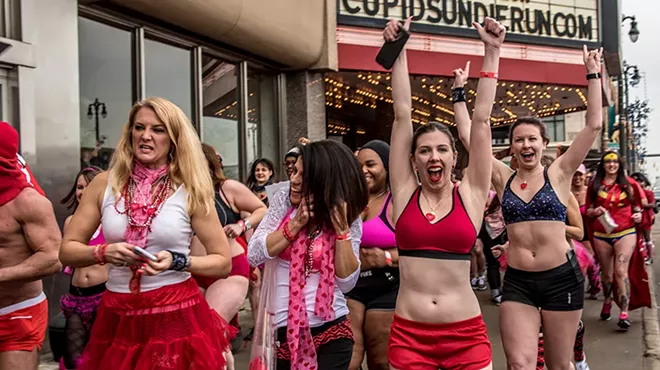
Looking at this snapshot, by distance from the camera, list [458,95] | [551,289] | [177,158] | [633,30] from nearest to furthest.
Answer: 1. [177,158]
2. [458,95]
3. [551,289]
4. [633,30]

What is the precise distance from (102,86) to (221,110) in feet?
9.30

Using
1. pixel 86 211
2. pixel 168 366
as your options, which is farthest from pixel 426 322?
pixel 86 211

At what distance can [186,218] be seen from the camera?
317 centimetres

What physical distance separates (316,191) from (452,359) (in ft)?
3.68

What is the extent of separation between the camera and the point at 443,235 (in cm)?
357

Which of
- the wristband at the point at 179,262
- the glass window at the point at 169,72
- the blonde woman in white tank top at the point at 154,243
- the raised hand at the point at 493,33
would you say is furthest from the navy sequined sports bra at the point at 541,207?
the glass window at the point at 169,72

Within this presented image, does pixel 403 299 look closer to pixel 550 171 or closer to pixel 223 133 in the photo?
pixel 550 171

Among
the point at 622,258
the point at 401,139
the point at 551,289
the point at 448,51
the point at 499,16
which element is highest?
the point at 499,16

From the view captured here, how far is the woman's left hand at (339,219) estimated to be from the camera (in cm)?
341

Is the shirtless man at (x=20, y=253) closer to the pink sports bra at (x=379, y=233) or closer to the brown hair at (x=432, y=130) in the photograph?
the pink sports bra at (x=379, y=233)

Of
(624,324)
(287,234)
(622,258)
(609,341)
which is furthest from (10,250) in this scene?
(622,258)

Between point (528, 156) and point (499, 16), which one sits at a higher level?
point (499, 16)

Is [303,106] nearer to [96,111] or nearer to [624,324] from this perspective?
[96,111]

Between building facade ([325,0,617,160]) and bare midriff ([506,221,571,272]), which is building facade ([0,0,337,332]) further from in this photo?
bare midriff ([506,221,571,272])
